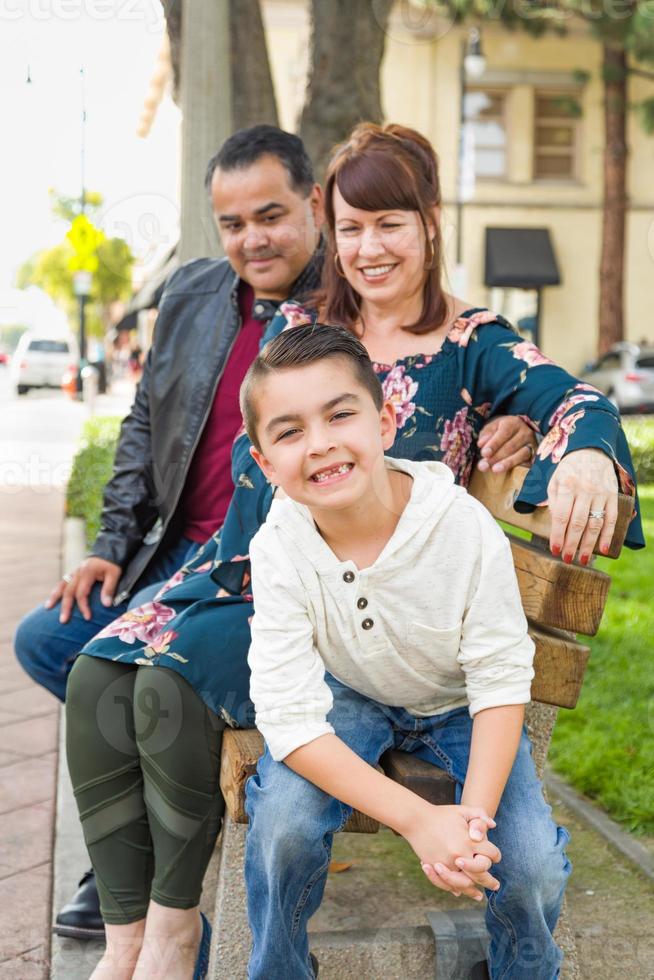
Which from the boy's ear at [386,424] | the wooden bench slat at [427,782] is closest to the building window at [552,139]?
the boy's ear at [386,424]

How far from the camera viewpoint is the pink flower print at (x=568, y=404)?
2.32 metres

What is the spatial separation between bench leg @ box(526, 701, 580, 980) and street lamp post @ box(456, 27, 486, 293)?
1607cm

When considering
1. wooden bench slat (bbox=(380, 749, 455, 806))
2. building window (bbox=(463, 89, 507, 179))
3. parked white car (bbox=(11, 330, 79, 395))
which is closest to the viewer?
wooden bench slat (bbox=(380, 749, 455, 806))

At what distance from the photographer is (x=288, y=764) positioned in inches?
80.0

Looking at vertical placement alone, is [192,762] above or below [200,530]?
below

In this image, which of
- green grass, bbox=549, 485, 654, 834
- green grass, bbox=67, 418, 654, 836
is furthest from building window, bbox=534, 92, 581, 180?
green grass, bbox=549, 485, 654, 834

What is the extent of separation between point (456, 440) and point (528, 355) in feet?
0.78

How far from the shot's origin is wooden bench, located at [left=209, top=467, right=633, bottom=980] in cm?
217

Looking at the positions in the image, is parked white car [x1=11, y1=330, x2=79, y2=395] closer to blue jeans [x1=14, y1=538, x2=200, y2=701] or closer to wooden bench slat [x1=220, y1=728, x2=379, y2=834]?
blue jeans [x1=14, y1=538, x2=200, y2=701]

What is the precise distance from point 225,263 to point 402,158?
961 millimetres

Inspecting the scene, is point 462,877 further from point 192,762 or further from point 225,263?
point 225,263

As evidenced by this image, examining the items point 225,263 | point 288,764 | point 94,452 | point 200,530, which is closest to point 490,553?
point 288,764

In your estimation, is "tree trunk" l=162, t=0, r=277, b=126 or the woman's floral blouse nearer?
the woman's floral blouse

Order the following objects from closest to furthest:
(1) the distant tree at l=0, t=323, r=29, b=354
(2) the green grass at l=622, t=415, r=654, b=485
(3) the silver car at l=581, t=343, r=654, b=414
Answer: (2) the green grass at l=622, t=415, r=654, b=485 → (3) the silver car at l=581, t=343, r=654, b=414 → (1) the distant tree at l=0, t=323, r=29, b=354
